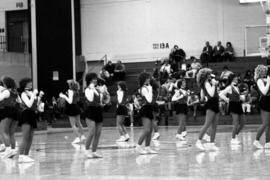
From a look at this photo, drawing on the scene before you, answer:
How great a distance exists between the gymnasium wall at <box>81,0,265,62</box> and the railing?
3662 mm

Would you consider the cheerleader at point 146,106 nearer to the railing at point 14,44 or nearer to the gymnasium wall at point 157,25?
the gymnasium wall at point 157,25

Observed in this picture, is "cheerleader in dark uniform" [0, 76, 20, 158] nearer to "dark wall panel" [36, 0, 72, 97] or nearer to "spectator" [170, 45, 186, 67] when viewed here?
"spectator" [170, 45, 186, 67]

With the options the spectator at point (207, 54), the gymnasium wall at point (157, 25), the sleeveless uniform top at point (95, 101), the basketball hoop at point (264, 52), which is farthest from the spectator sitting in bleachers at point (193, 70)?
the sleeveless uniform top at point (95, 101)

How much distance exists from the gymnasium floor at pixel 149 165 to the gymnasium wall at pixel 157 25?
19.5 meters

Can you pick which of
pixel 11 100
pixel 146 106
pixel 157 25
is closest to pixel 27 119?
pixel 11 100

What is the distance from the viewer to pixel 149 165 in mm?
11211

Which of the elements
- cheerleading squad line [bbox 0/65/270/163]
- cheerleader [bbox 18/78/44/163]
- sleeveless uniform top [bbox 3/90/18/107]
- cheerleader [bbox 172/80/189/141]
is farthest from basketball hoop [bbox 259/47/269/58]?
cheerleader [bbox 18/78/44/163]

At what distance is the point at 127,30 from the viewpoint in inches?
1430

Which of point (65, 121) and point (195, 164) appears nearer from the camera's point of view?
point (195, 164)

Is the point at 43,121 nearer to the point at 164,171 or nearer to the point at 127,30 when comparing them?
the point at 127,30

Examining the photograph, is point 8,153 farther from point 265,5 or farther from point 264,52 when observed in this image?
point 265,5

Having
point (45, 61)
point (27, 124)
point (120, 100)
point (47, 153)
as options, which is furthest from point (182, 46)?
point (27, 124)

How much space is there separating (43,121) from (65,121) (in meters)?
1.62

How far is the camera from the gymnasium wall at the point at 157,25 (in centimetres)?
3416
